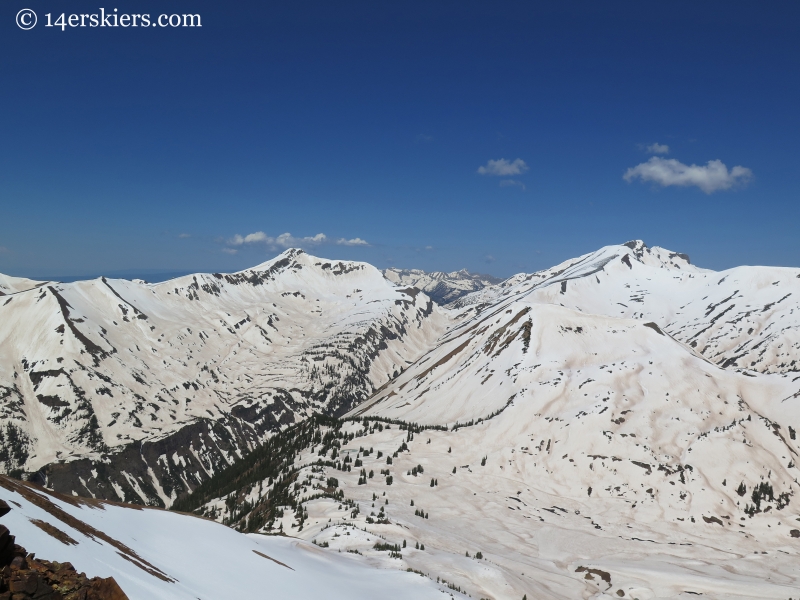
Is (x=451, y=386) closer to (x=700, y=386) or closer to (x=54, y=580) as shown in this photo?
(x=700, y=386)

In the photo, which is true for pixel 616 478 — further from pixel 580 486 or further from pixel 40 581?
pixel 40 581

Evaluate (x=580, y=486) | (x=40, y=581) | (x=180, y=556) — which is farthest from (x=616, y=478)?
(x=40, y=581)

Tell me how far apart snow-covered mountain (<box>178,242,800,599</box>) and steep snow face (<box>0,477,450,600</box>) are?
7.48m

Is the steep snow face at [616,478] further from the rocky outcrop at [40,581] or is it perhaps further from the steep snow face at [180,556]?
the rocky outcrop at [40,581]

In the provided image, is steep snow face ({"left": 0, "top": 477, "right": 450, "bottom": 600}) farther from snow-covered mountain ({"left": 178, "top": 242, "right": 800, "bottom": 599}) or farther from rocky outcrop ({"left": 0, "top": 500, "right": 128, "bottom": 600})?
snow-covered mountain ({"left": 178, "top": 242, "right": 800, "bottom": 599})

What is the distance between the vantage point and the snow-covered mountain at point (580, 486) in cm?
4859

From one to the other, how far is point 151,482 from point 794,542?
214512 mm

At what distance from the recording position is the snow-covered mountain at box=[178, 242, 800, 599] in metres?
48.6

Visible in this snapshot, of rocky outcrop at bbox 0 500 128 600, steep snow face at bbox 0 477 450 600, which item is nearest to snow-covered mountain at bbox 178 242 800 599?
steep snow face at bbox 0 477 450 600

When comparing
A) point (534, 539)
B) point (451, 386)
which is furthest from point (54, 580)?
point (451, 386)

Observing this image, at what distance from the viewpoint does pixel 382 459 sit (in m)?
80.8

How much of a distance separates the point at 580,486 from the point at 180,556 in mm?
75004

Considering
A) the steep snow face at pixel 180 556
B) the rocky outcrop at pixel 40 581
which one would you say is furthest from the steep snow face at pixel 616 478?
the rocky outcrop at pixel 40 581

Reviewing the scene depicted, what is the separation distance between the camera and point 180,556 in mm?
23453
